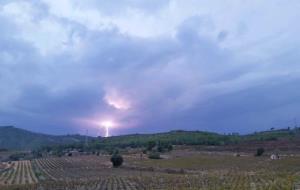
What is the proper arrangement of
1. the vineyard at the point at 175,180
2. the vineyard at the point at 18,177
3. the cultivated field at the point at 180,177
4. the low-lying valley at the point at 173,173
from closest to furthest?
the vineyard at the point at 175,180 < the cultivated field at the point at 180,177 < the low-lying valley at the point at 173,173 < the vineyard at the point at 18,177

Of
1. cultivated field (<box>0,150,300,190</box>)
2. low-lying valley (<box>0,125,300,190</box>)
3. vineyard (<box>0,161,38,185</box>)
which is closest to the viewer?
cultivated field (<box>0,150,300,190</box>)

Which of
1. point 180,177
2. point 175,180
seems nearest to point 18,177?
point 180,177

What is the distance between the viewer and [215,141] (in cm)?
17375

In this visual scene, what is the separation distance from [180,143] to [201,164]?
8023cm

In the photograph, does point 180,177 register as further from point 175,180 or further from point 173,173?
point 173,173

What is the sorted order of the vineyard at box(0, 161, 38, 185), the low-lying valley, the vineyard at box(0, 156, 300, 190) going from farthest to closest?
1. the vineyard at box(0, 161, 38, 185)
2. the low-lying valley
3. the vineyard at box(0, 156, 300, 190)

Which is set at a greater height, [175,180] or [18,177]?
[18,177]

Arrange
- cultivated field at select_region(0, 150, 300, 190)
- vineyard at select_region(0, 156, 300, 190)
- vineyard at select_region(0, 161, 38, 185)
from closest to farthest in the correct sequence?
vineyard at select_region(0, 156, 300, 190) < cultivated field at select_region(0, 150, 300, 190) < vineyard at select_region(0, 161, 38, 185)

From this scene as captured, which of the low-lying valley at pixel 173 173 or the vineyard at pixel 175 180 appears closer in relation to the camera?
the vineyard at pixel 175 180

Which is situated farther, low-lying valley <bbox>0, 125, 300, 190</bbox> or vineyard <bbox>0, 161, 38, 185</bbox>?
vineyard <bbox>0, 161, 38, 185</bbox>

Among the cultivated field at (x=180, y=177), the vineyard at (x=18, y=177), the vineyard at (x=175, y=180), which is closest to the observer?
the vineyard at (x=175, y=180)

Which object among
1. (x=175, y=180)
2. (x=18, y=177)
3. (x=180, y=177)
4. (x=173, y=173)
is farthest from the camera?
(x=18, y=177)

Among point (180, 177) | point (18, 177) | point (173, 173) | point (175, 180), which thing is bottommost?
point (175, 180)

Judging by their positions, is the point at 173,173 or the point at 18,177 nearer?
the point at 173,173
